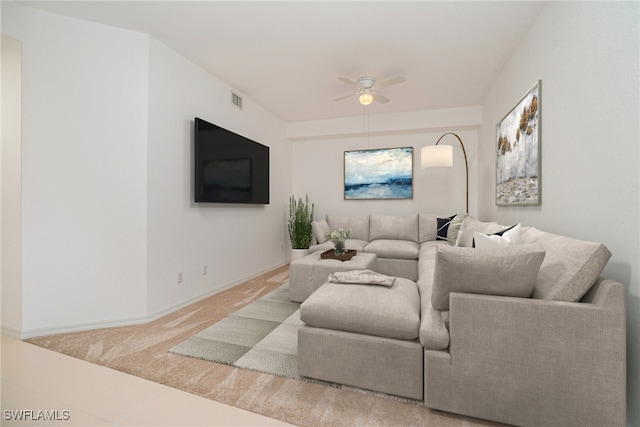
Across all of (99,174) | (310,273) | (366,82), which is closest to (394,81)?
(366,82)

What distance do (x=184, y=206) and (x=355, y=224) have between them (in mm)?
2808

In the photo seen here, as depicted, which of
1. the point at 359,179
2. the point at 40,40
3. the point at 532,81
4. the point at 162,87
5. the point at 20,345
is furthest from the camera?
the point at 359,179

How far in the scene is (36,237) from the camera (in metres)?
2.22

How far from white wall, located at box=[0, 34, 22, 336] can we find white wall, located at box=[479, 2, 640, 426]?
390 cm

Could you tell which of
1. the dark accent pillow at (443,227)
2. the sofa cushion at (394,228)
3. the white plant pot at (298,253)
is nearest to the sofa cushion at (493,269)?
the dark accent pillow at (443,227)

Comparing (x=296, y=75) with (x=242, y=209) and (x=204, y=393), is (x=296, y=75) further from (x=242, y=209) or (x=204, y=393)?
(x=204, y=393)

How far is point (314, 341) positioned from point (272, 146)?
376 centimetres

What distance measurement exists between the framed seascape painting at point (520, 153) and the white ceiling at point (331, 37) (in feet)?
2.22

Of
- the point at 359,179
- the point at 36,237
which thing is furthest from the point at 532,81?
the point at 36,237

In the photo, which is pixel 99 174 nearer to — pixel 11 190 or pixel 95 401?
pixel 11 190

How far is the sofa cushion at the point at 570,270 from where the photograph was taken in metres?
1.23

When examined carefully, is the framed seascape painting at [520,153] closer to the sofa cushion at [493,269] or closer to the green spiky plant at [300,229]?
the sofa cushion at [493,269]

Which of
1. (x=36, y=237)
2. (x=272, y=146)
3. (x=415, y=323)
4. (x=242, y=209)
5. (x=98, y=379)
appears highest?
(x=272, y=146)

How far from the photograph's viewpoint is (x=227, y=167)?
3432mm
